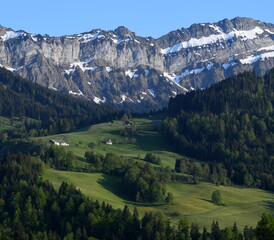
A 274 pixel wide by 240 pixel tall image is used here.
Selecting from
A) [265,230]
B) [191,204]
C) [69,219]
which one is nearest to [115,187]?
[191,204]

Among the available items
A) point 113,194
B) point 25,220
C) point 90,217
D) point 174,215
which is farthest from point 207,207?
point 25,220

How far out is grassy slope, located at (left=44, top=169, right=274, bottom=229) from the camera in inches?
6639

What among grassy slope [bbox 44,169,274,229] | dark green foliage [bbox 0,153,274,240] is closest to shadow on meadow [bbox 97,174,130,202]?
grassy slope [bbox 44,169,274,229]

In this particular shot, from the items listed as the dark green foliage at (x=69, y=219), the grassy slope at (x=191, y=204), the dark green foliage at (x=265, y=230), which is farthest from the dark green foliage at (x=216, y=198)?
the dark green foliage at (x=265, y=230)

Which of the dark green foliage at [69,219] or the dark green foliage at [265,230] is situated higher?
the dark green foliage at [265,230]

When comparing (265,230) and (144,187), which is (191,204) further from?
(265,230)

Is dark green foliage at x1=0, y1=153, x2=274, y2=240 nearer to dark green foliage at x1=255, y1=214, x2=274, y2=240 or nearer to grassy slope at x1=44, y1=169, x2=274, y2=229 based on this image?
grassy slope at x1=44, y1=169, x2=274, y2=229

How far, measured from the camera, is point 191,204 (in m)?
182

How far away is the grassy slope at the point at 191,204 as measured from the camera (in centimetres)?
16862

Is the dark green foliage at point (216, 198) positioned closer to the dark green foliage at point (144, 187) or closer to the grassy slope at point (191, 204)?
the grassy slope at point (191, 204)

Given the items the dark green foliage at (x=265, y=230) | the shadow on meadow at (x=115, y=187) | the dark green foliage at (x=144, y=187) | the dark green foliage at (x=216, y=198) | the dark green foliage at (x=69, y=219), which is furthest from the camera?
the shadow on meadow at (x=115, y=187)

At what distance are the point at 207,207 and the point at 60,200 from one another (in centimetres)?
4249

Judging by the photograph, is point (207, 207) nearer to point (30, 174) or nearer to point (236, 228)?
point (236, 228)

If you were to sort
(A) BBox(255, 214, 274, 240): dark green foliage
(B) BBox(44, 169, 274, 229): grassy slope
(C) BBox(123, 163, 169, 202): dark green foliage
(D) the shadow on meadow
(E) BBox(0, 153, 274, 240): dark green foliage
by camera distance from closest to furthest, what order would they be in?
(A) BBox(255, 214, 274, 240): dark green foliage < (E) BBox(0, 153, 274, 240): dark green foliage < (B) BBox(44, 169, 274, 229): grassy slope < (C) BBox(123, 163, 169, 202): dark green foliage < (D) the shadow on meadow
